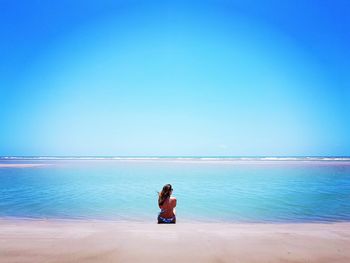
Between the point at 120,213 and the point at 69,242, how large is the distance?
475 cm

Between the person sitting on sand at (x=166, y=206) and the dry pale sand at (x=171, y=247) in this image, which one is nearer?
the dry pale sand at (x=171, y=247)

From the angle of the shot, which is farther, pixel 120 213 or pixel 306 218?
pixel 120 213

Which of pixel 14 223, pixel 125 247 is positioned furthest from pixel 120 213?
pixel 125 247

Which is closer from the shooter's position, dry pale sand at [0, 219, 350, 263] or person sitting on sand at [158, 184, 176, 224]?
dry pale sand at [0, 219, 350, 263]

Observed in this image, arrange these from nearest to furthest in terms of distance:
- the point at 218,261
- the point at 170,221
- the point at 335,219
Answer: the point at 218,261, the point at 170,221, the point at 335,219

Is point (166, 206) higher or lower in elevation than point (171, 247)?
higher

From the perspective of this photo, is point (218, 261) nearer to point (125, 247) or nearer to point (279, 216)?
point (125, 247)

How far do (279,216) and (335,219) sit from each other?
1.76 metres

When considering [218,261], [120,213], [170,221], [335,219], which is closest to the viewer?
[218,261]

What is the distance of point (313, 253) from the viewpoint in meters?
4.50

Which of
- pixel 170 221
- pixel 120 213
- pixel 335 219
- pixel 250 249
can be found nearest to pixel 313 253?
pixel 250 249

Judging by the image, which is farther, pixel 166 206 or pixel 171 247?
pixel 166 206

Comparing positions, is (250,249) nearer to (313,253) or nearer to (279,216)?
(313,253)

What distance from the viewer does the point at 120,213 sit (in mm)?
9609
